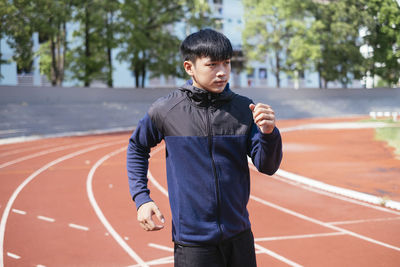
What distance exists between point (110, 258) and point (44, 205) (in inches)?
142

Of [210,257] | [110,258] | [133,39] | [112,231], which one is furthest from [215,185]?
[133,39]

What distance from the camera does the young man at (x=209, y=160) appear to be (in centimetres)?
250

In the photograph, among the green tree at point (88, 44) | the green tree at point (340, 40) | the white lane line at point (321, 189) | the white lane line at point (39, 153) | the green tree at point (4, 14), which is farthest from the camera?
the green tree at point (340, 40)

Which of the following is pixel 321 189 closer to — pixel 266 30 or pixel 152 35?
pixel 152 35

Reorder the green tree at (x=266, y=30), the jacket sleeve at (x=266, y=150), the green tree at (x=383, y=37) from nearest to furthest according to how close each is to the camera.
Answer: the jacket sleeve at (x=266, y=150)
the green tree at (x=266, y=30)
the green tree at (x=383, y=37)

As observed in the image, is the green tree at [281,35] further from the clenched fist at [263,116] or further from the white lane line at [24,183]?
the clenched fist at [263,116]

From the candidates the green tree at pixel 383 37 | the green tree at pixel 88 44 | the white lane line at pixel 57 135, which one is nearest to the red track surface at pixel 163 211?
the white lane line at pixel 57 135

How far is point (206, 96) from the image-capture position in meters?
2.60

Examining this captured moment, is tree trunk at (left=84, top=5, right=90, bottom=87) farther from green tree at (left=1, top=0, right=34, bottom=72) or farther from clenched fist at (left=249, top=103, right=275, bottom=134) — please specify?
clenched fist at (left=249, top=103, right=275, bottom=134)

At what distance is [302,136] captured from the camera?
23.3m

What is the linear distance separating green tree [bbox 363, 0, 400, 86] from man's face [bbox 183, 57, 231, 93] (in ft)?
154

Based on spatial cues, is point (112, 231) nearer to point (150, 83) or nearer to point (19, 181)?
point (19, 181)

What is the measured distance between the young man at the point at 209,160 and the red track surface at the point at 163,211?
312 centimetres

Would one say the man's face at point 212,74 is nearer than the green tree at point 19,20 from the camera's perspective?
Yes
